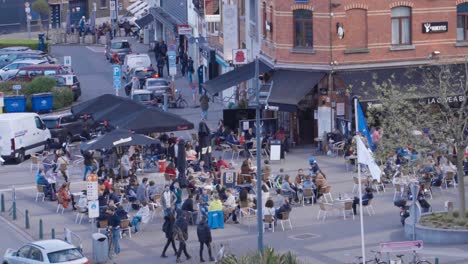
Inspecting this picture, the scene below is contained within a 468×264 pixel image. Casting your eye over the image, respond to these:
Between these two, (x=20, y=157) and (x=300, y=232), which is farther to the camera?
(x=20, y=157)

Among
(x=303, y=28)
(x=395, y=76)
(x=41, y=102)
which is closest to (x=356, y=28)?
(x=303, y=28)

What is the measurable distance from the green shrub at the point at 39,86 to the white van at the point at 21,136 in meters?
11.0

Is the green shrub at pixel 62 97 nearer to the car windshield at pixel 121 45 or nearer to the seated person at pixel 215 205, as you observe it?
the car windshield at pixel 121 45

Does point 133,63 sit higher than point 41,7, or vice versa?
point 41,7

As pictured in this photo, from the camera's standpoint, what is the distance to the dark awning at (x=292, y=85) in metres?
48.7

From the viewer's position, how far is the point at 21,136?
48.8 m

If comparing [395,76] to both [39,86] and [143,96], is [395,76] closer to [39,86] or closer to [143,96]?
[143,96]

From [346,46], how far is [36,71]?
24101mm

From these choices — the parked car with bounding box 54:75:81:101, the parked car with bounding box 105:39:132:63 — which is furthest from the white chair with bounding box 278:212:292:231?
the parked car with bounding box 105:39:132:63

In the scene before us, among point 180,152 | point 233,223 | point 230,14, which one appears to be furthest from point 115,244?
point 230,14

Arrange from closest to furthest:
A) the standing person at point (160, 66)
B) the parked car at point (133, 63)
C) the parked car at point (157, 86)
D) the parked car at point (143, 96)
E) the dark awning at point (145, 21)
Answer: the parked car at point (143, 96), the parked car at point (157, 86), the parked car at point (133, 63), the standing person at point (160, 66), the dark awning at point (145, 21)

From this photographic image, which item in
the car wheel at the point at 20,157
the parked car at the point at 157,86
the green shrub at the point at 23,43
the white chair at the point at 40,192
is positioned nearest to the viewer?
the white chair at the point at 40,192

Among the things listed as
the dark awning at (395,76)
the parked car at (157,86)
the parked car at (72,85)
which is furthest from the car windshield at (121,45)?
the dark awning at (395,76)

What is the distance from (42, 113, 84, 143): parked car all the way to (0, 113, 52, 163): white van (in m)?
1.15
